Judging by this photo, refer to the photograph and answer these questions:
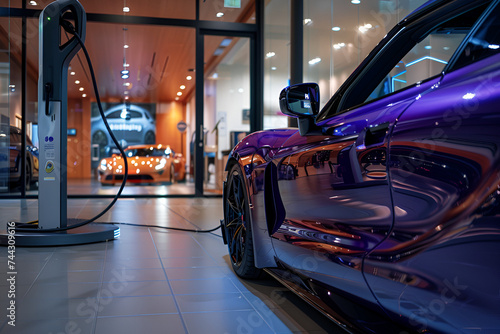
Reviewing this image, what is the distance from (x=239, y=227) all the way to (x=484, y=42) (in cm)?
194

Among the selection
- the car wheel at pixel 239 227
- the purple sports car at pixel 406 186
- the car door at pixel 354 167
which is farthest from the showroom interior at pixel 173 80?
the purple sports car at pixel 406 186

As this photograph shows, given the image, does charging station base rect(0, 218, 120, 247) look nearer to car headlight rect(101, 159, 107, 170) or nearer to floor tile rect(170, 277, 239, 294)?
floor tile rect(170, 277, 239, 294)

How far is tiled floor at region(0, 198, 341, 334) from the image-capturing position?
2.14 metres

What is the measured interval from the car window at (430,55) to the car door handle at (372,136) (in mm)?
183

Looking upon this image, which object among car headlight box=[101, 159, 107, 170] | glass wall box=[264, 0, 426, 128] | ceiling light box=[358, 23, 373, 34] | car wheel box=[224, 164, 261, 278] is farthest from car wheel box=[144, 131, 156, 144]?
car wheel box=[224, 164, 261, 278]

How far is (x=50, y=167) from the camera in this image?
13.9ft

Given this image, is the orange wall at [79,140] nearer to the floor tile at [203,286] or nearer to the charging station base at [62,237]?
the charging station base at [62,237]

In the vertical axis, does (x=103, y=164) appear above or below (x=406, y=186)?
above

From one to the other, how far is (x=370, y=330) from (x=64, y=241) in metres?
3.27

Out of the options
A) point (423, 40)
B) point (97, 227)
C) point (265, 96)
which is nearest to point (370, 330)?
point (423, 40)

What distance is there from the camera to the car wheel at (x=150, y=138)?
35.2 feet

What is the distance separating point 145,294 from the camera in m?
2.66

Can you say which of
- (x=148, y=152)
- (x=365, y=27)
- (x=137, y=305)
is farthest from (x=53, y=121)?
(x=148, y=152)

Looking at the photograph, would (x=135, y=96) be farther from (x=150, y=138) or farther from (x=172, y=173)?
(x=172, y=173)
